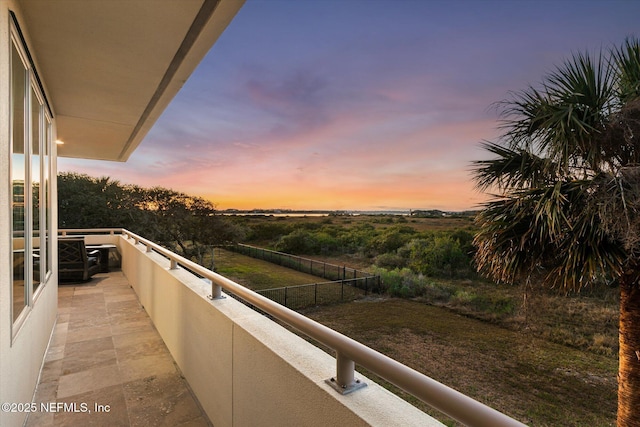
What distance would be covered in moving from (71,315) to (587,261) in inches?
255

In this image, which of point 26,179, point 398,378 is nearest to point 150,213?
point 26,179

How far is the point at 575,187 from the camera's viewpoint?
3873 millimetres

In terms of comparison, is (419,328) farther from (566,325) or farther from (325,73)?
(325,73)

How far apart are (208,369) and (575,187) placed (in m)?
4.52

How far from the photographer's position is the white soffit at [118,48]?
1869mm

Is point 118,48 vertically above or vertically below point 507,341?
above

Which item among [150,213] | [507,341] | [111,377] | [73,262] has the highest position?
[150,213]

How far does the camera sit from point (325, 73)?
1481cm

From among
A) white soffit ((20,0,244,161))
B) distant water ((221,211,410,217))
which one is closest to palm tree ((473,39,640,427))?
white soffit ((20,0,244,161))

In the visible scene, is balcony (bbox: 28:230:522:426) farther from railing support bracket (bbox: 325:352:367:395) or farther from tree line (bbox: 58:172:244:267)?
tree line (bbox: 58:172:244:267)

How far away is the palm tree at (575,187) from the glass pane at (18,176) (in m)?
4.84

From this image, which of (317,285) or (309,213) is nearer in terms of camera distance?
(317,285)

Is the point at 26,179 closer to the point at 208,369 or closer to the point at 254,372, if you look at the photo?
the point at 208,369

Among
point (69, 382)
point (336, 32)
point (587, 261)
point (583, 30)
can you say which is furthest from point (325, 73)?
point (69, 382)
